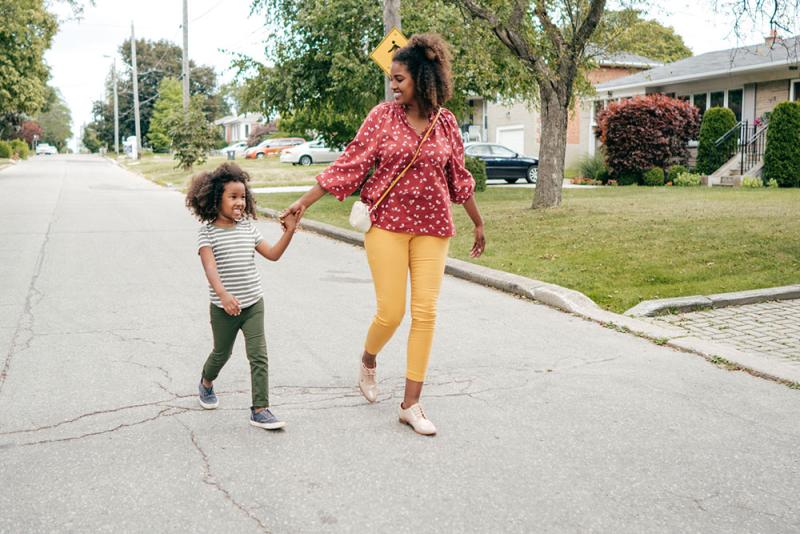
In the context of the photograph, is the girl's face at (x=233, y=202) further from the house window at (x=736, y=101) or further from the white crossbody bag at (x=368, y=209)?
the house window at (x=736, y=101)

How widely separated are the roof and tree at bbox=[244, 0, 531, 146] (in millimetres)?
6862

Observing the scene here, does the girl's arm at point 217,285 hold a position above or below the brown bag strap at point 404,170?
below

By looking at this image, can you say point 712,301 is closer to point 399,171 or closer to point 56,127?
point 399,171

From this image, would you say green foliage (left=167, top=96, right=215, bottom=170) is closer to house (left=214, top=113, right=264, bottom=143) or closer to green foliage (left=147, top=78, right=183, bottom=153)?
green foliage (left=147, top=78, right=183, bottom=153)

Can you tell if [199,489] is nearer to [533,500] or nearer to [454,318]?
[533,500]

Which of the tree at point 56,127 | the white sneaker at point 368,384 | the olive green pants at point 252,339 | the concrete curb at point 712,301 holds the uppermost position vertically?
the tree at point 56,127

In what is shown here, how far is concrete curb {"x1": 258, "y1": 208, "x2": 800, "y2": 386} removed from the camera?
571 cm

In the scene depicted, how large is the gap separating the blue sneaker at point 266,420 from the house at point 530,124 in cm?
3041

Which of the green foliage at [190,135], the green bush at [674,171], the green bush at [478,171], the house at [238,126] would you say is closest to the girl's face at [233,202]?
the green bush at [478,171]

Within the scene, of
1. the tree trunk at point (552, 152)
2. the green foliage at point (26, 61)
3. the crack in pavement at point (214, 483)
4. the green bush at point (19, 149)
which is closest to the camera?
the crack in pavement at point (214, 483)

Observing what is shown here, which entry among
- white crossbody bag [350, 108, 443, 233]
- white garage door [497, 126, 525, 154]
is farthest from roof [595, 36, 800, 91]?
white crossbody bag [350, 108, 443, 233]

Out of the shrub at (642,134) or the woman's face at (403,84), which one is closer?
the woman's face at (403,84)

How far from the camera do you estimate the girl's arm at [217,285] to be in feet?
13.8

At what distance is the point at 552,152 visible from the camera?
15.3 meters
